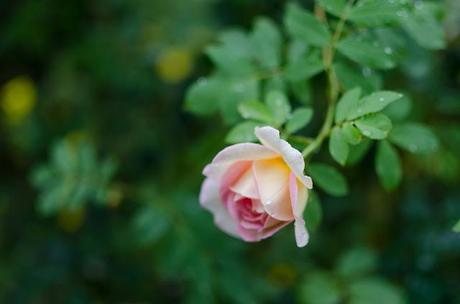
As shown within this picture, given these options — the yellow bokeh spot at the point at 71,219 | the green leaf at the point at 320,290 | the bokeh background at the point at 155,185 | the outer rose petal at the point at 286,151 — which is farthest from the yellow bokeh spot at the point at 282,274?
the outer rose petal at the point at 286,151

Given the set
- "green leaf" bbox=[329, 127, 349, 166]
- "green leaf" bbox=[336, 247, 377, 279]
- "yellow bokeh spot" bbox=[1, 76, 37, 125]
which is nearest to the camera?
"green leaf" bbox=[329, 127, 349, 166]

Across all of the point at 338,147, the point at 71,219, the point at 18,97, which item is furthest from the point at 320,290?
the point at 18,97

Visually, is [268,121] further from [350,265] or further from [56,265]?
[56,265]

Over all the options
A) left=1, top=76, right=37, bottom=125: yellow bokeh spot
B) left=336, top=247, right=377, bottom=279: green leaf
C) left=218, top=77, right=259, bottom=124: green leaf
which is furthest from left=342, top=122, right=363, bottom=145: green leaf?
left=1, top=76, right=37, bottom=125: yellow bokeh spot

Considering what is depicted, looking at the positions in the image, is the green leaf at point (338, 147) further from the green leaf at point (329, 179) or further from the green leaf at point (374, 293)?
the green leaf at point (374, 293)

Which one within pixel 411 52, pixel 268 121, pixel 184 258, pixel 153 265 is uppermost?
pixel 268 121

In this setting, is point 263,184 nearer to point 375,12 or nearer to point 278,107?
point 278,107

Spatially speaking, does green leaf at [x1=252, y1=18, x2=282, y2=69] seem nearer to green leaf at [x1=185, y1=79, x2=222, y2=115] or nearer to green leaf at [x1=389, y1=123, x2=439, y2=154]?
green leaf at [x1=185, y1=79, x2=222, y2=115]

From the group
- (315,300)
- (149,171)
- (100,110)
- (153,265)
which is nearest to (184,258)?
(315,300)
